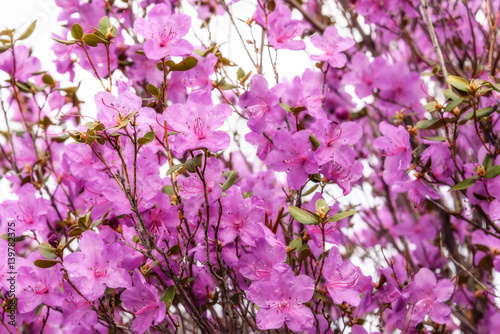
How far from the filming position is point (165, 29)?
1.43 metres

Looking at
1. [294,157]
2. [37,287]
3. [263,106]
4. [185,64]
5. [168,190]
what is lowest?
[37,287]

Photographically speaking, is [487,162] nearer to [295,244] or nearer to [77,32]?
[295,244]

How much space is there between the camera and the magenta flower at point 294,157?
1375 millimetres

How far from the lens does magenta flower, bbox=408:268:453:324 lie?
157cm

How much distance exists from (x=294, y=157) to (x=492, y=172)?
1.89 feet

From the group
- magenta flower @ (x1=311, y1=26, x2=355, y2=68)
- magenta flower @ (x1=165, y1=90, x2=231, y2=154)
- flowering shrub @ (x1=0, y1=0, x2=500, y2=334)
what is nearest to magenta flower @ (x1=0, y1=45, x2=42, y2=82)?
flowering shrub @ (x1=0, y1=0, x2=500, y2=334)

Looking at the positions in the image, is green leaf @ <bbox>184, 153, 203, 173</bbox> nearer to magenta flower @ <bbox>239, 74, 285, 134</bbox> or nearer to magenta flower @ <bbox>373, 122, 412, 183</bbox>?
magenta flower @ <bbox>239, 74, 285, 134</bbox>

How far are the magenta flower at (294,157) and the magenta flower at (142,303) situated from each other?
48 cm

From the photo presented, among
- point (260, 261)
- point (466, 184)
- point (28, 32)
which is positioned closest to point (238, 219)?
point (260, 261)

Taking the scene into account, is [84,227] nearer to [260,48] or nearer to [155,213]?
[155,213]

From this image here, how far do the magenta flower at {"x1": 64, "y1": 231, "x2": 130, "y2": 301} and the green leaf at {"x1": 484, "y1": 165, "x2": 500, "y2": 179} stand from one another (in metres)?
1.06

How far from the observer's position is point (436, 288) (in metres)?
1.61

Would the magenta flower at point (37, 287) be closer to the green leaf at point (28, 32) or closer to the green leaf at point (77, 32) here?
the green leaf at point (77, 32)

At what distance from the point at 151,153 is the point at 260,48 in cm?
53
